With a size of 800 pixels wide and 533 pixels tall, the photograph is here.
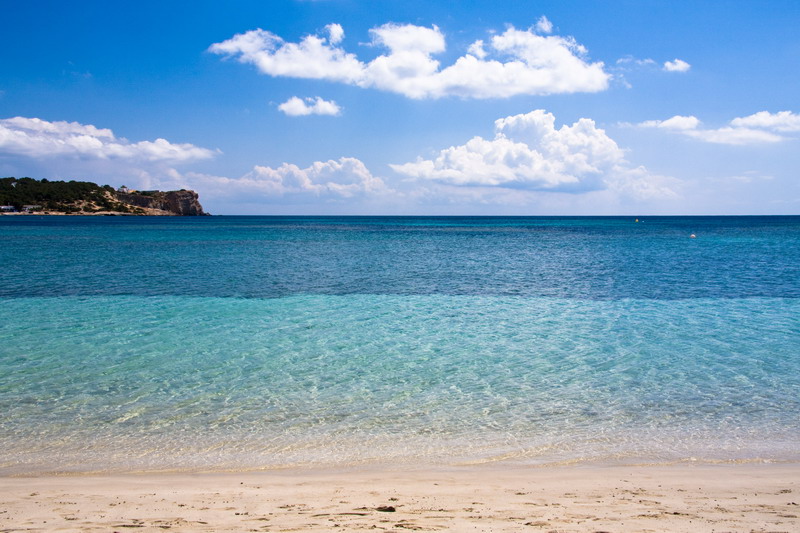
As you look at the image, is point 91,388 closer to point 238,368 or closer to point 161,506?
point 238,368

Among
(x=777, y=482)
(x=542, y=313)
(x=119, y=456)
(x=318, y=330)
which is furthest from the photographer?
(x=542, y=313)

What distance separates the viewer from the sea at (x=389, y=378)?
28.9 ft

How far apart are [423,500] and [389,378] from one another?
6126 mm

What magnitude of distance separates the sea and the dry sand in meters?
0.59

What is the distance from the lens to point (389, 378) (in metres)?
12.7

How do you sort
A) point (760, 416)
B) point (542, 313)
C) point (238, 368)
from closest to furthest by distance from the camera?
1. point (760, 416)
2. point (238, 368)
3. point (542, 313)

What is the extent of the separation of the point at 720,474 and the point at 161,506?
7.70m

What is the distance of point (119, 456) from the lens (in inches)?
335

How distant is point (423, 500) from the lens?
6.57m

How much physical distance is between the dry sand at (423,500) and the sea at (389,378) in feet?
1.92

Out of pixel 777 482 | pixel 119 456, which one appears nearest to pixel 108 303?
pixel 119 456

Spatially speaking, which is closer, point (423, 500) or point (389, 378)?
point (423, 500)

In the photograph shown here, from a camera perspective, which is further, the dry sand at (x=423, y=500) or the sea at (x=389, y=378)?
the sea at (x=389, y=378)

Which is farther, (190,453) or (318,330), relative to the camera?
(318,330)
